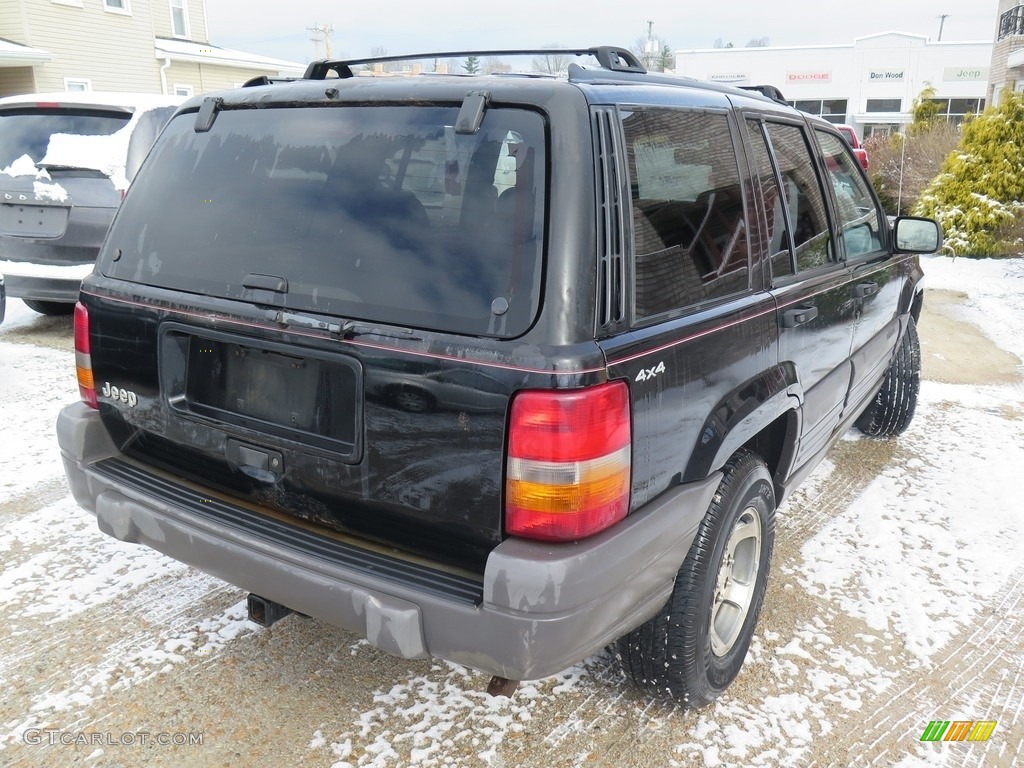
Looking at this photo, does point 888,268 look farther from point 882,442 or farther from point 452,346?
point 452,346

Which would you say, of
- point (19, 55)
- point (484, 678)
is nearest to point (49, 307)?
point (484, 678)

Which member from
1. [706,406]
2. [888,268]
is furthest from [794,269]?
[888,268]

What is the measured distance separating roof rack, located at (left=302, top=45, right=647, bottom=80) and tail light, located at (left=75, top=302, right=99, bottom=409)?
1.10m

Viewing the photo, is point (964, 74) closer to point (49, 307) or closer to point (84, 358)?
point (49, 307)

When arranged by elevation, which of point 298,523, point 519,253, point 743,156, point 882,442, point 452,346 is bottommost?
point 882,442

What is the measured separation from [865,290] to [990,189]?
1150 centimetres

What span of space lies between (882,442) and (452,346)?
13.7 feet

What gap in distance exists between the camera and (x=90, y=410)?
109 inches

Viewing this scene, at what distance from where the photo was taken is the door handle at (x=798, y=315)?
288cm

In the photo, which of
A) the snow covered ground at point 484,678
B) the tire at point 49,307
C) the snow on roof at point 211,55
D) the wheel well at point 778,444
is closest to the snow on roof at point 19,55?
the snow on roof at point 211,55

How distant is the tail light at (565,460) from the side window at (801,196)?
151 cm

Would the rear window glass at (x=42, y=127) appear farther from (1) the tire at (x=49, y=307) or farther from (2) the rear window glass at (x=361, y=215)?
(2) the rear window glass at (x=361, y=215)

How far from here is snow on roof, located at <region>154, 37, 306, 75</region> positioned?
815 inches

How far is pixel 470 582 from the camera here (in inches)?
80.1
